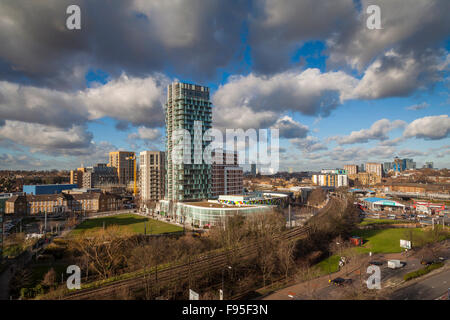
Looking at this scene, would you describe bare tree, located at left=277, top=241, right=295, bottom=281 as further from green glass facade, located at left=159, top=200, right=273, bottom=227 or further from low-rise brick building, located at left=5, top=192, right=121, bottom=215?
low-rise brick building, located at left=5, top=192, right=121, bottom=215

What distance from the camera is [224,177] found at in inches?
2938

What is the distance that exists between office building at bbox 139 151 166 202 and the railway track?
59.7 metres

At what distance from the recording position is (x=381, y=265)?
95.1 ft

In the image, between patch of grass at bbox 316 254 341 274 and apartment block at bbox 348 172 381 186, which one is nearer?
patch of grass at bbox 316 254 341 274

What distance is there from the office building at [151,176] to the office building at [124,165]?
219 ft

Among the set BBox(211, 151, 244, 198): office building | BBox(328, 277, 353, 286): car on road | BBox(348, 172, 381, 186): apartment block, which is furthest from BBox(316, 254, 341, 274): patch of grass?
BBox(348, 172, 381, 186): apartment block

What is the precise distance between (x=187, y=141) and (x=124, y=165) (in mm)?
100128

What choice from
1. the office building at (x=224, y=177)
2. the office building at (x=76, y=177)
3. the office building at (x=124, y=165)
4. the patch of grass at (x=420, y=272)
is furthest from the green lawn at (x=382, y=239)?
the office building at (x=76, y=177)

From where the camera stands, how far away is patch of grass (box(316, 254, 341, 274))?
1112 inches

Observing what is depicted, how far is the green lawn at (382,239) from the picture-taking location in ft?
119

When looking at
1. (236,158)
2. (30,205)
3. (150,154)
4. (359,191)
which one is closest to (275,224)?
(236,158)

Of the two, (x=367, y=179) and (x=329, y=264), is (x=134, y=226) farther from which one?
(x=367, y=179)

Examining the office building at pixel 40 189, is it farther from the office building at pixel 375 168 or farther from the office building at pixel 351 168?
the office building at pixel 375 168

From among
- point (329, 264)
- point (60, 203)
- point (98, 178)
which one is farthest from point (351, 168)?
point (60, 203)
